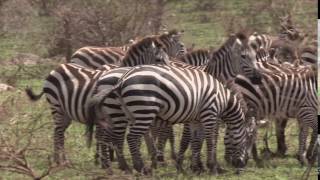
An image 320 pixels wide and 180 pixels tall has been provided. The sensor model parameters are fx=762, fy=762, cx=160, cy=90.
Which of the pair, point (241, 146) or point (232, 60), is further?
point (232, 60)

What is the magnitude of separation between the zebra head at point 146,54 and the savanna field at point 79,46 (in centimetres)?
111

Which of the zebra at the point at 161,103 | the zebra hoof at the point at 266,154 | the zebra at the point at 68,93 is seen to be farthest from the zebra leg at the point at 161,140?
the zebra hoof at the point at 266,154

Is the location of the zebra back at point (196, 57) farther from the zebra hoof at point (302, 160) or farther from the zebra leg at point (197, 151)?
the zebra leg at point (197, 151)

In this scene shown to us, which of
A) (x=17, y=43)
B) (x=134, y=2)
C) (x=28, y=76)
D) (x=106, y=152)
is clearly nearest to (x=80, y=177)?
(x=106, y=152)

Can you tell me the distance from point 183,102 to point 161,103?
28 cm

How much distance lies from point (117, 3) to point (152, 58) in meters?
6.76

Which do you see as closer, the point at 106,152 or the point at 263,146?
the point at 106,152

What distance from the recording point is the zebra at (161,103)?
7406mm

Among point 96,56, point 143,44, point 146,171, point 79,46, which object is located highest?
point 79,46

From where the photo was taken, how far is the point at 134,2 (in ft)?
51.9

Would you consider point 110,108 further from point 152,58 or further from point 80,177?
point 152,58

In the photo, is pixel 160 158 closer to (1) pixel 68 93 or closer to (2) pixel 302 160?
(1) pixel 68 93

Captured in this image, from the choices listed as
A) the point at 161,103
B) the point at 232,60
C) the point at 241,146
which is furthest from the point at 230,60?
the point at 161,103

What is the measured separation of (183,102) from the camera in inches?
301
